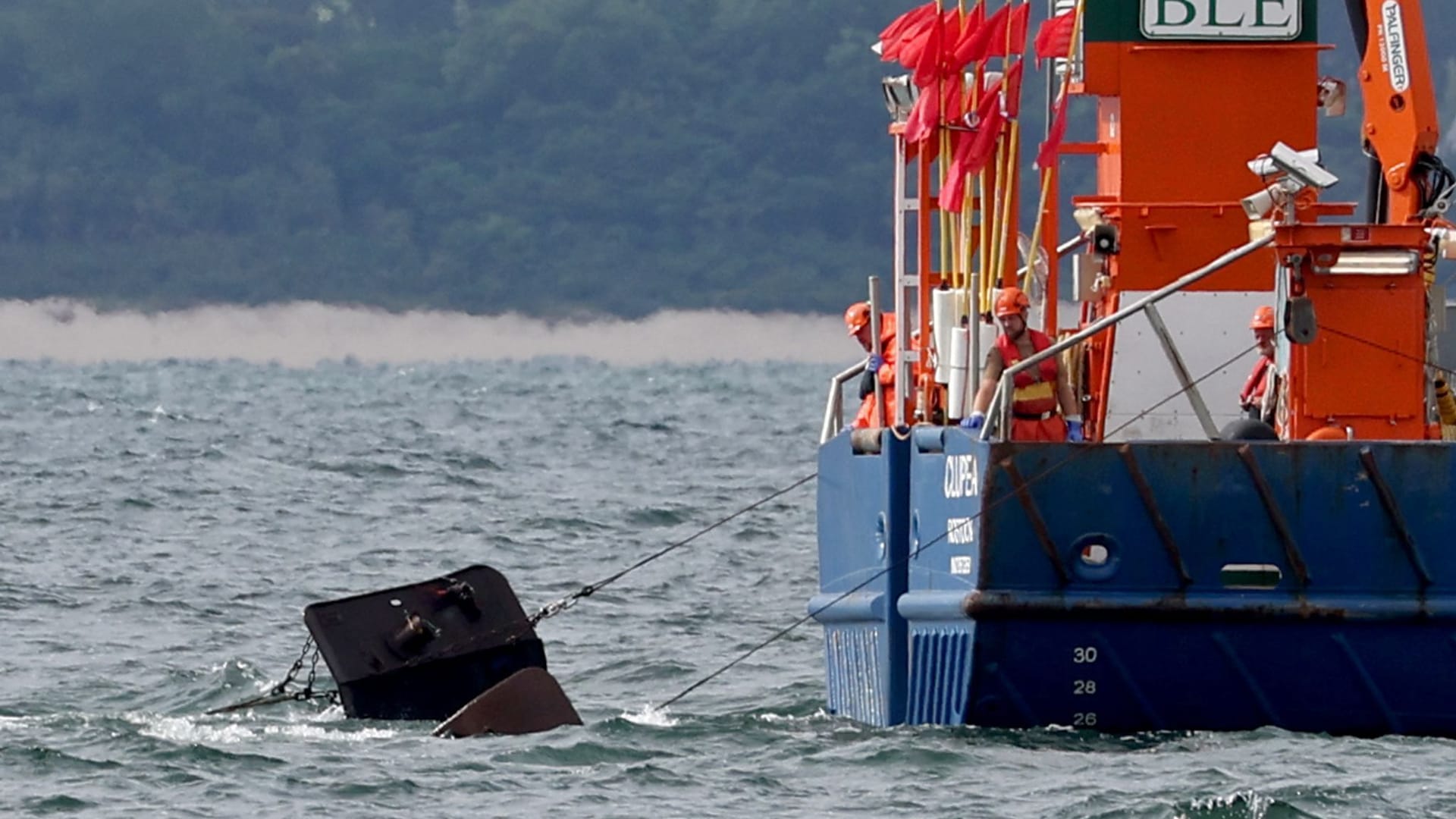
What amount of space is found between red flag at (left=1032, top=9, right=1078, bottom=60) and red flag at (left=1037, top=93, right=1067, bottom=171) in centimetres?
40

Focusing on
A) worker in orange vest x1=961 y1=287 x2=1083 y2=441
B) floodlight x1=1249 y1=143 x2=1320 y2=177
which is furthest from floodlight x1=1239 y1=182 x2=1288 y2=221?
worker in orange vest x1=961 y1=287 x2=1083 y2=441

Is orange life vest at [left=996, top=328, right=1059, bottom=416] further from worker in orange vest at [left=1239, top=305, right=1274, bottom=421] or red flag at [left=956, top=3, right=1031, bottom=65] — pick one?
red flag at [left=956, top=3, right=1031, bottom=65]

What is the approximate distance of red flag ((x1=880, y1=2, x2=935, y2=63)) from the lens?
16.7 m

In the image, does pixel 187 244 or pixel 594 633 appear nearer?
pixel 594 633

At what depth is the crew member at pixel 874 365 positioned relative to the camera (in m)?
16.5

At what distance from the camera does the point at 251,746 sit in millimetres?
15500

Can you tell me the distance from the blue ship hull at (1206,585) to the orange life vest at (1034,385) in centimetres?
74

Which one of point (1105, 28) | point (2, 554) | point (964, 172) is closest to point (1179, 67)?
point (1105, 28)

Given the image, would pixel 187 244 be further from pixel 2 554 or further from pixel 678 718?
pixel 678 718

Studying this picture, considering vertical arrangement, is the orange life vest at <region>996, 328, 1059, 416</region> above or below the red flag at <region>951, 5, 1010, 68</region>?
below

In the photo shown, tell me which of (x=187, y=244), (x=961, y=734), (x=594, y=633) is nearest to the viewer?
(x=961, y=734)

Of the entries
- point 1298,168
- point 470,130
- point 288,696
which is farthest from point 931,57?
point 470,130

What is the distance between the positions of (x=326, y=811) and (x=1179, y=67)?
6553mm

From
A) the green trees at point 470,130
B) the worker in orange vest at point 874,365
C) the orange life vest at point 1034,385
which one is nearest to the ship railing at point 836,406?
the worker in orange vest at point 874,365
